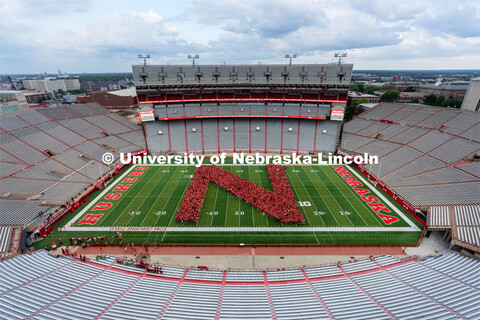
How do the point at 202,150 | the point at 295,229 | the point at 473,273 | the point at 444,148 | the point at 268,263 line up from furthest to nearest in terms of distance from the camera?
the point at 202,150, the point at 444,148, the point at 295,229, the point at 268,263, the point at 473,273

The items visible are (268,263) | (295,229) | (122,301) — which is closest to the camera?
(122,301)

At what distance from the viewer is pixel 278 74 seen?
1535 inches

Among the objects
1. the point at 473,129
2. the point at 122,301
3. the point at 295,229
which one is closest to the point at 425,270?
the point at 295,229

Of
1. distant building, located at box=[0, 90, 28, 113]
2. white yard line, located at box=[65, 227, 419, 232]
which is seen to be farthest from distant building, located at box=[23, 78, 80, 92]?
white yard line, located at box=[65, 227, 419, 232]

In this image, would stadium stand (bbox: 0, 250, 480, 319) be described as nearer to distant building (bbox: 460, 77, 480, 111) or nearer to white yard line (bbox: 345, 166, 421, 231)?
white yard line (bbox: 345, 166, 421, 231)

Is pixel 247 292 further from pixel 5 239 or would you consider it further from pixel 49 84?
pixel 49 84

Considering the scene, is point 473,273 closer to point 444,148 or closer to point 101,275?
point 101,275

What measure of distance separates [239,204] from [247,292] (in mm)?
11532

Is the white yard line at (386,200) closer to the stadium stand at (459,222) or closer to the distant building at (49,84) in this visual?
the stadium stand at (459,222)

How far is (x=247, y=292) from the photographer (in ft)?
39.3

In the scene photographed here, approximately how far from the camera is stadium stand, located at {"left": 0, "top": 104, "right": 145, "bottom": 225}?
72.5 ft

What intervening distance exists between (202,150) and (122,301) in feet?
95.6

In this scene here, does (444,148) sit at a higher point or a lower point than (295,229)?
higher

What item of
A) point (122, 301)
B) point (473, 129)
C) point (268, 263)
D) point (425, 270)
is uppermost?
point (473, 129)
